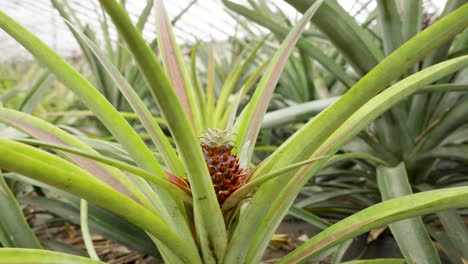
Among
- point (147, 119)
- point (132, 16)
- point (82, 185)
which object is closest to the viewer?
point (82, 185)

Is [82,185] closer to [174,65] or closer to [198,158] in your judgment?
[198,158]

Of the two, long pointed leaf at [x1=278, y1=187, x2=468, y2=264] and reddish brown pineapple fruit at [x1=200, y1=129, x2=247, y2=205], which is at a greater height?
reddish brown pineapple fruit at [x1=200, y1=129, x2=247, y2=205]

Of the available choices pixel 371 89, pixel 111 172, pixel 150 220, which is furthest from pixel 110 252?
pixel 371 89

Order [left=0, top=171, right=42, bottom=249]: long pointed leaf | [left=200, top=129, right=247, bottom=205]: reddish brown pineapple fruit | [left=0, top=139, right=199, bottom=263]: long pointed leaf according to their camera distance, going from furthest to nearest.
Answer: [left=0, top=171, right=42, bottom=249]: long pointed leaf
[left=200, top=129, right=247, bottom=205]: reddish brown pineapple fruit
[left=0, top=139, right=199, bottom=263]: long pointed leaf

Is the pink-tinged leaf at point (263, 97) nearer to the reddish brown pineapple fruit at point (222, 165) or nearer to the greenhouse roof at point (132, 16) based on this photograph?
the reddish brown pineapple fruit at point (222, 165)

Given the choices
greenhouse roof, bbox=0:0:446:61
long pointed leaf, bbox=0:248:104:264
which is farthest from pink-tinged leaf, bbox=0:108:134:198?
greenhouse roof, bbox=0:0:446:61

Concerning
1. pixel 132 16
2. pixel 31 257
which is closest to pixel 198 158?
pixel 31 257

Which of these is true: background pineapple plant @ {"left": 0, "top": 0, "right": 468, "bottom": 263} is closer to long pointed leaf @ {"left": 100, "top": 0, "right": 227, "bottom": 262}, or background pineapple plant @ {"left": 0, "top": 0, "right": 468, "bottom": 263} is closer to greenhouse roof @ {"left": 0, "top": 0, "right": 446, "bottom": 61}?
long pointed leaf @ {"left": 100, "top": 0, "right": 227, "bottom": 262}
